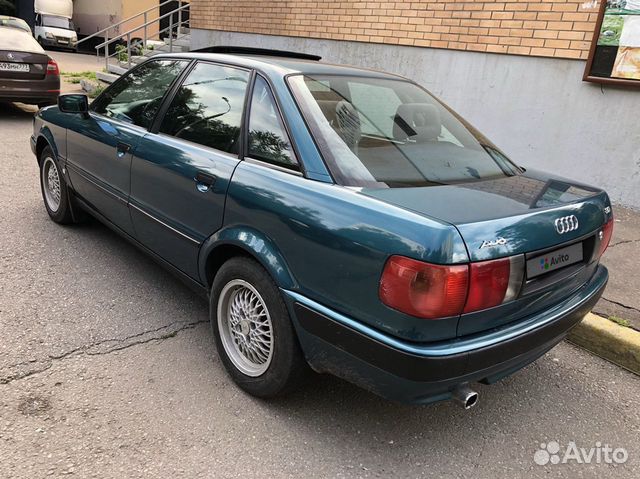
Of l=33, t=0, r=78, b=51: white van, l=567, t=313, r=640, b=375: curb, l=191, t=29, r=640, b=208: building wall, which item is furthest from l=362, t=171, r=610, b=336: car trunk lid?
l=33, t=0, r=78, b=51: white van

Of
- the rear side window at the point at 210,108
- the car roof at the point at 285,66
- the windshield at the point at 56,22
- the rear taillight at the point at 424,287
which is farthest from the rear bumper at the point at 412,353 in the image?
the windshield at the point at 56,22

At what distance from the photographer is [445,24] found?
679 cm

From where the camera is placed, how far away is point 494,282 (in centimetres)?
199

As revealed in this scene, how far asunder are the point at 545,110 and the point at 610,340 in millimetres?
3564

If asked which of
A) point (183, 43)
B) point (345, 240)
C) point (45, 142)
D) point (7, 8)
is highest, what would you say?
point (7, 8)

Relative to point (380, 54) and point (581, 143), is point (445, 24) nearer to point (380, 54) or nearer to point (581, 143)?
point (380, 54)

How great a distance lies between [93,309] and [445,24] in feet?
18.6

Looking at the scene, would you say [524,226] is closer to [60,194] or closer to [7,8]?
[60,194]

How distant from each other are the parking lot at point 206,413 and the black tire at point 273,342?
108mm

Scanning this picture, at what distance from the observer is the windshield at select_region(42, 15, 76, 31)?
23359 mm

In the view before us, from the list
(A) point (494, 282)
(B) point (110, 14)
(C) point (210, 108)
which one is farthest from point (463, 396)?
(B) point (110, 14)

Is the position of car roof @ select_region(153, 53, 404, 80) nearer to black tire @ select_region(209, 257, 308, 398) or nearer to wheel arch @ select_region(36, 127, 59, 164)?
black tire @ select_region(209, 257, 308, 398)

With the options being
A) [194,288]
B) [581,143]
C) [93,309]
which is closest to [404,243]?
[194,288]

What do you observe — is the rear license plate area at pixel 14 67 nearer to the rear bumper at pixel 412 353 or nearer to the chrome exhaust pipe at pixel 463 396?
the rear bumper at pixel 412 353
